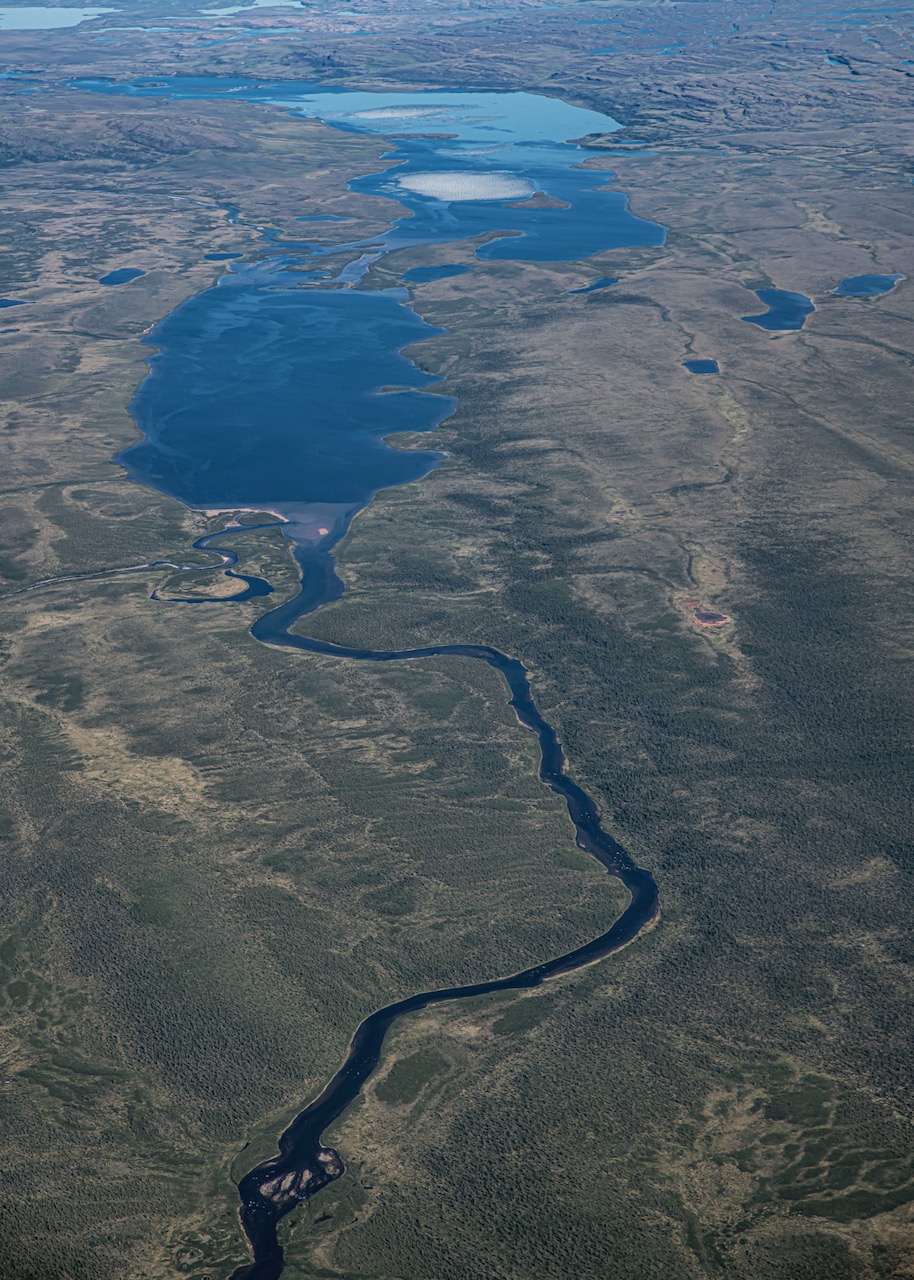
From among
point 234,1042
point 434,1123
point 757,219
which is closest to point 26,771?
point 234,1042

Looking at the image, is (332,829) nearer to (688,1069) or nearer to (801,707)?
(688,1069)

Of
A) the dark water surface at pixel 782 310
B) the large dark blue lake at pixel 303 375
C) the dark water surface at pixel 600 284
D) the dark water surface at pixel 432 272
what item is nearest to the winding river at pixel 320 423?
the large dark blue lake at pixel 303 375

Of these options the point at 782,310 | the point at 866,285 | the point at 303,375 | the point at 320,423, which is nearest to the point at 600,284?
the point at 782,310

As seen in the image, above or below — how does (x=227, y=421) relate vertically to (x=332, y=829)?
above

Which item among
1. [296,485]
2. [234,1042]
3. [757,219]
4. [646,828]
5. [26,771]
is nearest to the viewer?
[234,1042]

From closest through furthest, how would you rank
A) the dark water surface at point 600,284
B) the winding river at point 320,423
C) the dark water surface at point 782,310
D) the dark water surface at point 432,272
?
the winding river at point 320,423, the dark water surface at point 782,310, the dark water surface at point 600,284, the dark water surface at point 432,272

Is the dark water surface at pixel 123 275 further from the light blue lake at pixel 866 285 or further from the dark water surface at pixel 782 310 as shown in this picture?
the light blue lake at pixel 866 285

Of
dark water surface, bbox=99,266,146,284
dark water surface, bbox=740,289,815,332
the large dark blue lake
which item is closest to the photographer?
the large dark blue lake

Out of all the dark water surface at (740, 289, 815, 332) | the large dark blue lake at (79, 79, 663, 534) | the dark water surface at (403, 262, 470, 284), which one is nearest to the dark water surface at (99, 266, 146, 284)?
the large dark blue lake at (79, 79, 663, 534)

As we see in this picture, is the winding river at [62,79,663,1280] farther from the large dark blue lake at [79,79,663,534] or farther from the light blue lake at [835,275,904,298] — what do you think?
the light blue lake at [835,275,904,298]
